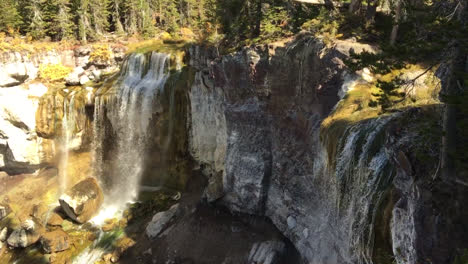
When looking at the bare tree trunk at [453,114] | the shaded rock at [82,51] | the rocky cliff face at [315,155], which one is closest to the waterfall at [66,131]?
the shaded rock at [82,51]

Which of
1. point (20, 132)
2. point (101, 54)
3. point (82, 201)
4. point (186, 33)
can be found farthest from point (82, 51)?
point (82, 201)

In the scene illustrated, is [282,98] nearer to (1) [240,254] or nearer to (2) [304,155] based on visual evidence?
(2) [304,155]

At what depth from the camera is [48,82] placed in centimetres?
3341

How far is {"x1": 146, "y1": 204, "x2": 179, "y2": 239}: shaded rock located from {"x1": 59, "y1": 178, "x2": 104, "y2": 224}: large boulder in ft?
18.7

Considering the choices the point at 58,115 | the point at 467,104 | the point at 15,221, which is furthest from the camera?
the point at 58,115

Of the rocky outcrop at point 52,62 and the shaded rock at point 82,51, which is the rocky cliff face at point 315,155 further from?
the shaded rock at point 82,51

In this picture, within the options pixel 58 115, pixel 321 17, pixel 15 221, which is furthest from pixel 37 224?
pixel 321 17

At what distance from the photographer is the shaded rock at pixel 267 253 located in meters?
19.7

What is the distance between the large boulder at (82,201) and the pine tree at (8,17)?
1032 inches

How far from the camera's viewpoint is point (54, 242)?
23781 mm

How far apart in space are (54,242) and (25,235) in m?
2.68

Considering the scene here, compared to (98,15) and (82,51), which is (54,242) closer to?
(82,51)

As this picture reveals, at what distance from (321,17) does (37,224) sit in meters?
25.6

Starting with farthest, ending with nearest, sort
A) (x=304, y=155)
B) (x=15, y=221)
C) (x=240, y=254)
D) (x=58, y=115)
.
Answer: (x=58, y=115) < (x=15, y=221) < (x=240, y=254) < (x=304, y=155)
